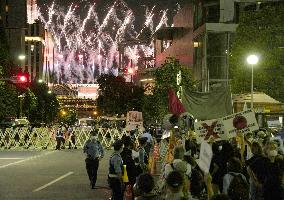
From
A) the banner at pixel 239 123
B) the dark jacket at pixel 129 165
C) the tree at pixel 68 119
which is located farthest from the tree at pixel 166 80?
the tree at pixel 68 119

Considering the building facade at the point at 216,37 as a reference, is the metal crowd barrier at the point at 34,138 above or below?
below

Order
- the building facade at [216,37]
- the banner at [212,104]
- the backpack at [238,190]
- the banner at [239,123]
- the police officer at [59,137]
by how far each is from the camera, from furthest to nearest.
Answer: the building facade at [216,37] < the police officer at [59,137] < the banner at [212,104] < the banner at [239,123] < the backpack at [238,190]

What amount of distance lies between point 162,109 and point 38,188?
4055cm

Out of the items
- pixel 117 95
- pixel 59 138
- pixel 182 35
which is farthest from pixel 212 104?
pixel 117 95

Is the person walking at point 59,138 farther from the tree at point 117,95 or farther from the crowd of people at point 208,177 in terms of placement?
the tree at point 117,95

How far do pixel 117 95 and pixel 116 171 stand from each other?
87.6 m

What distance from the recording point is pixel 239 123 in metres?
12.9

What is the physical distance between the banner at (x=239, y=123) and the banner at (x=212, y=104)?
4361mm

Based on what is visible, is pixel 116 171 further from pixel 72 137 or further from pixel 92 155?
pixel 72 137

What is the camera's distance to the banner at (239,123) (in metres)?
12.8

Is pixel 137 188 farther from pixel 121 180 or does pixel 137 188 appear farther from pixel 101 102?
pixel 101 102

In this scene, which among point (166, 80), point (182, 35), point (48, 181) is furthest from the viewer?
point (182, 35)

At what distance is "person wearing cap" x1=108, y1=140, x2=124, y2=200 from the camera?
1210 centimetres

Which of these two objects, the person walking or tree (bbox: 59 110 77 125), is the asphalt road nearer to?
the person walking
